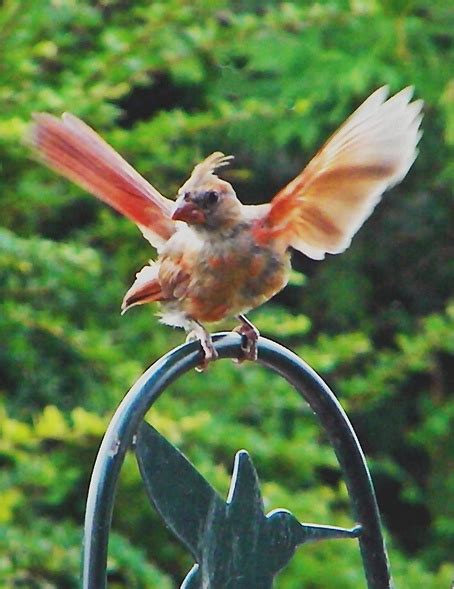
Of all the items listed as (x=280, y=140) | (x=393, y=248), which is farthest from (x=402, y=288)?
(x=280, y=140)

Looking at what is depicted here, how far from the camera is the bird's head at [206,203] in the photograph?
86.2 inches

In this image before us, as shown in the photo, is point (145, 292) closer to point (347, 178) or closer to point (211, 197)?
point (211, 197)

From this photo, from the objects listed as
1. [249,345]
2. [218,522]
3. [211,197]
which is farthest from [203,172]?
[218,522]

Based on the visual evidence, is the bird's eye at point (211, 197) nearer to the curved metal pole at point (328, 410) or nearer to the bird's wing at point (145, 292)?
the bird's wing at point (145, 292)

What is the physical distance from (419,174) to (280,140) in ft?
3.90

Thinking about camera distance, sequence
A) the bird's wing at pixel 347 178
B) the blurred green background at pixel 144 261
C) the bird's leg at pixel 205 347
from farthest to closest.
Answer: the blurred green background at pixel 144 261, the bird's wing at pixel 347 178, the bird's leg at pixel 205 347

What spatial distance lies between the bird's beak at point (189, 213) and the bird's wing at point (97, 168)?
0.11m

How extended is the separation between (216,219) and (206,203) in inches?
1.2

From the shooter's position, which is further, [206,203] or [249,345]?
[206,203]

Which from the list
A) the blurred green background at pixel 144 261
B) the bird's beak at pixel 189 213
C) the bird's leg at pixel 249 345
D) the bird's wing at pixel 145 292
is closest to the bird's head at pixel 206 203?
the bird's beak at pixel 189 213

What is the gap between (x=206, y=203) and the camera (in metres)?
2.25

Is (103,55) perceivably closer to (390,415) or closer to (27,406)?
(27,406)

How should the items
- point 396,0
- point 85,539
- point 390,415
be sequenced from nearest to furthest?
point 85,539 → point 396,0 → point 390,415

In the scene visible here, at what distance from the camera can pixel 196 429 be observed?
11.1 ft
